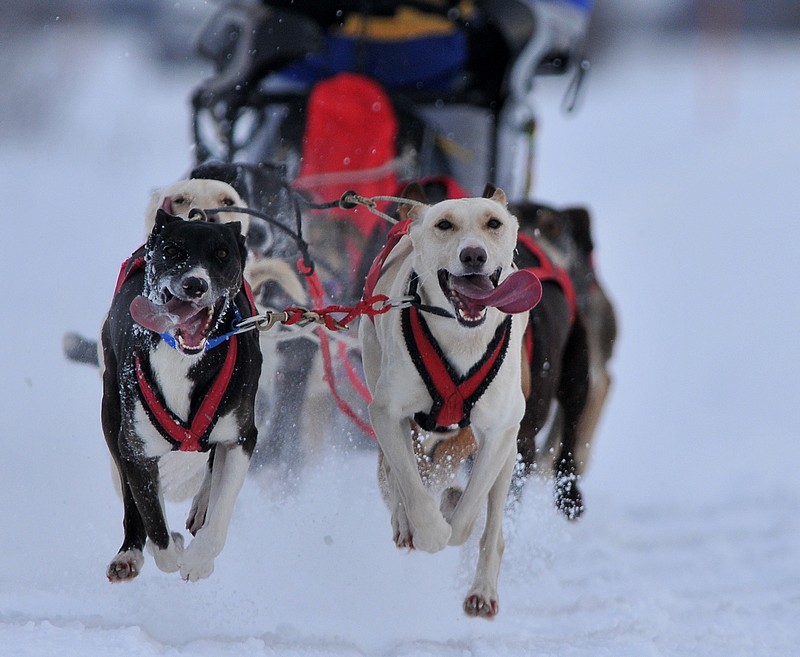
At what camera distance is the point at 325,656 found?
3066mm

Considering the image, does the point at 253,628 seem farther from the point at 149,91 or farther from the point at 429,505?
the point at 149,91

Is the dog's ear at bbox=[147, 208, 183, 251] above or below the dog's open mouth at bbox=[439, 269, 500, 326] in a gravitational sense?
above

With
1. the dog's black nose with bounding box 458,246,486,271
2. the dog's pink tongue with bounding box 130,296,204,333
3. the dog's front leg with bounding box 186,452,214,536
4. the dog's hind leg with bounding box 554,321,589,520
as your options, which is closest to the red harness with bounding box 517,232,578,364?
the dog's hind leg with bounding box 554,321,589,520

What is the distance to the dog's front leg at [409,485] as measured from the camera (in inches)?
117

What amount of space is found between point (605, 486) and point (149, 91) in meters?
9.97

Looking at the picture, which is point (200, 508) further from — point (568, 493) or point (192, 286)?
point (568, 493)

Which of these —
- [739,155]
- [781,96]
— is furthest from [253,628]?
[781,96]

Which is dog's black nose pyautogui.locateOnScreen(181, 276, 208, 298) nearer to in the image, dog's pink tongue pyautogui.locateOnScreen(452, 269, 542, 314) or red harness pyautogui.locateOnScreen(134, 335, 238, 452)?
red harness pyautogui.locateOnScreen(134, 335, 238, 452)

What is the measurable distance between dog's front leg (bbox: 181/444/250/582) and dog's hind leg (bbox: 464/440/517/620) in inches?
26.0

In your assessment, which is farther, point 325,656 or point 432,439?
point 432,439

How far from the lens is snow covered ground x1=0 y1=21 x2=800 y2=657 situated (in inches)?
131

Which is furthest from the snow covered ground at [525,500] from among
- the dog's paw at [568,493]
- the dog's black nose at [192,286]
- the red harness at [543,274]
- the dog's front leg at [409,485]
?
the dog's black nose at [192,286]

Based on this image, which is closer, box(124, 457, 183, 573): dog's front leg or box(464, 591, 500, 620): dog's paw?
box(124, 457, 183, 573): dog's front leg

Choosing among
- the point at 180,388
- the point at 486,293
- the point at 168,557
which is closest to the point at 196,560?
the point at 168,557
